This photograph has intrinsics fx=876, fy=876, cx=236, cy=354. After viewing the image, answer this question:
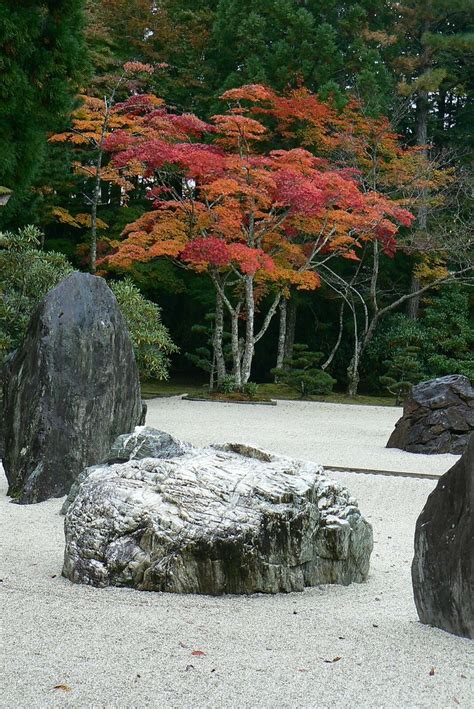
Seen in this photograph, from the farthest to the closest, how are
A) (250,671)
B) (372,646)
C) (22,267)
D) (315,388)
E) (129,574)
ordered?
1. (315,388)
2. (22,267)
3. (129,574)
4. (372,646)
5. (250,671)

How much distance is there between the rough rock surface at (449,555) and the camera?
298cm

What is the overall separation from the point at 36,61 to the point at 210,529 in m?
6.72

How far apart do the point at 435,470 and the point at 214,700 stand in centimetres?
558

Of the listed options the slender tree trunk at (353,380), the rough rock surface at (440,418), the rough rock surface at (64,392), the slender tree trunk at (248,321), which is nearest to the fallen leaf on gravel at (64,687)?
the rough rock surface at (64,392)

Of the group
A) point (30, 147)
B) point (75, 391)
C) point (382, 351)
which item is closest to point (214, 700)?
point (75, 391)

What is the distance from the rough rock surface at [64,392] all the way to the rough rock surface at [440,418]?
3.78 metres

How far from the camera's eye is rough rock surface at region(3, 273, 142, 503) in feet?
19.4

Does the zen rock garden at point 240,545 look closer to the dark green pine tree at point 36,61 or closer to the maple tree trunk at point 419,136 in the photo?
the dark green pine tree at point 36,61

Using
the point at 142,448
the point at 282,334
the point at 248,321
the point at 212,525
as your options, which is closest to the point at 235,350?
the point at 248,321

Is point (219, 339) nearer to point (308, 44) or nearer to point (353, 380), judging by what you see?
point (353, 380)

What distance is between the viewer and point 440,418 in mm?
8961

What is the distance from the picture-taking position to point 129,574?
380 cm

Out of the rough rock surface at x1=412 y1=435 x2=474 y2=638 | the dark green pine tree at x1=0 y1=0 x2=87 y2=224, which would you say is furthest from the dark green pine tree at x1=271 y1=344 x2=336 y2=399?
the rough rock surface at x1=412 y1=435 x2=474 y2=638

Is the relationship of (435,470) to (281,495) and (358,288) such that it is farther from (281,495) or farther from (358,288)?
(358,288)
